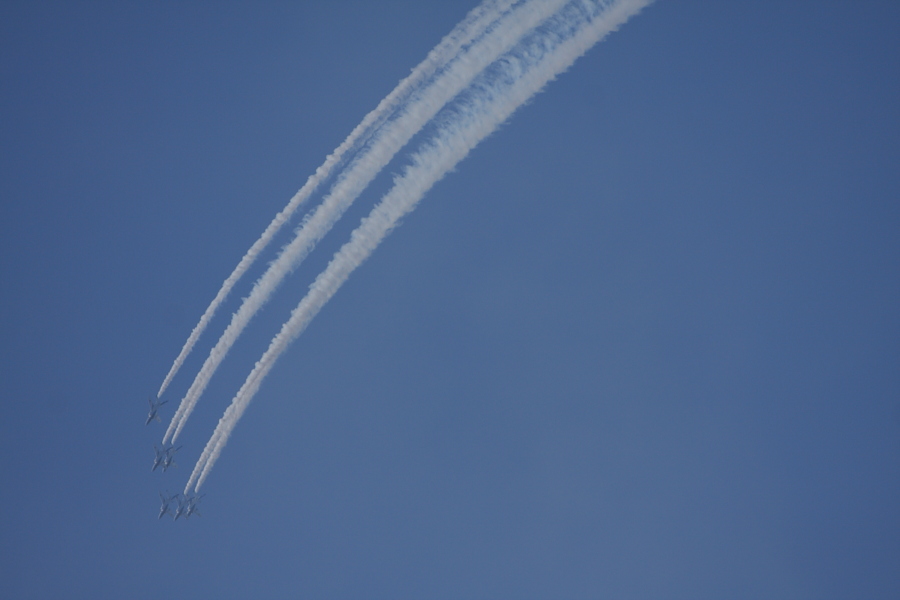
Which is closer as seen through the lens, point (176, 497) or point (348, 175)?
point (348, 175)

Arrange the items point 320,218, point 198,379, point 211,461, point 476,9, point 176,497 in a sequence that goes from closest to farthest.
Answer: point 476,9 → point 320,218 → point 198,379 → point 211,461 → point 176,497

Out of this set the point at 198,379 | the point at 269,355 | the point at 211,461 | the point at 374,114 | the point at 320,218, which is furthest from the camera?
the point at 211,461

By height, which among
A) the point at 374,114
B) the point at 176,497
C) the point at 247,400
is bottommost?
the point at 176,497

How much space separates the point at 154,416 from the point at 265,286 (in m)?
7.75

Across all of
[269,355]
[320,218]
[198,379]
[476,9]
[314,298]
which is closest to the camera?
[476,9]

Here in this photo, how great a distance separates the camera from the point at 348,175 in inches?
562

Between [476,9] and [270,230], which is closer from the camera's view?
[476,9]

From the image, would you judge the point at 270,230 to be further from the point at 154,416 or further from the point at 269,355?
the point at 154,416

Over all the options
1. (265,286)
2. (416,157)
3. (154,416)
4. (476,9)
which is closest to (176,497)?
(154,416)

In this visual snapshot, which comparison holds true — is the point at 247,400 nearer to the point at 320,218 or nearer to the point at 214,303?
the point at 214,303

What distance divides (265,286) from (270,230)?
4.42 ft

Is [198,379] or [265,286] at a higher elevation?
[265,286]

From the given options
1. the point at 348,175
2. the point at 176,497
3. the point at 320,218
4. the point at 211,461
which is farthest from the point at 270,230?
the point at 176,497

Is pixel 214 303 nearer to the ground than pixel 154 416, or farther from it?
farther from it
